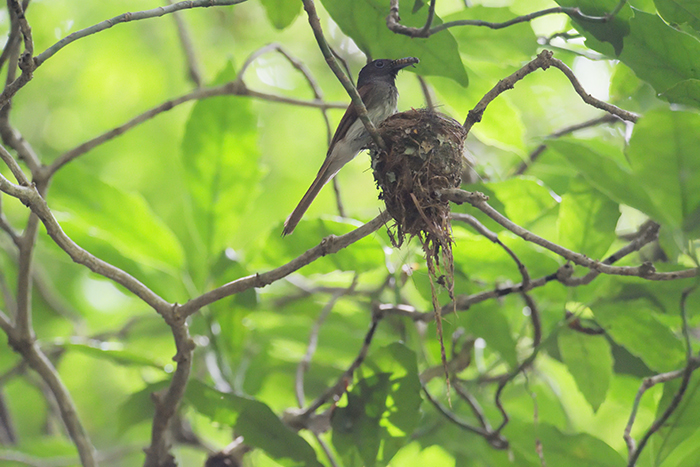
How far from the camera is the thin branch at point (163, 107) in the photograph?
2197 mm

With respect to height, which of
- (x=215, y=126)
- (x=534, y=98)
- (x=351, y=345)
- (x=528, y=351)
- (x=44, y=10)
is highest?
(x=44, y=10)

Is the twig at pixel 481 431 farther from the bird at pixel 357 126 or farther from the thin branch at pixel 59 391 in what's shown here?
the thin branch at pixel 59 391

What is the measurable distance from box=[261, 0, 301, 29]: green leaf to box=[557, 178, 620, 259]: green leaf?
1114mm

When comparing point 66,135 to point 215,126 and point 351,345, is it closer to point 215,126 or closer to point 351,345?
point 215,126

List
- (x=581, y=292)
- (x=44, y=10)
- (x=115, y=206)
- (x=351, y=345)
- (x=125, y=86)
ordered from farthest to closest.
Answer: (x=125, y=86)
(x=44, y=10)
(x=351, y=345)
(x=115, y=206)
(x=581, y=292)

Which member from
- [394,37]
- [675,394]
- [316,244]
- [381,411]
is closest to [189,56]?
[316,244]

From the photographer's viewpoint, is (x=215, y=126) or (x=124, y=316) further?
(x=124, y=316)

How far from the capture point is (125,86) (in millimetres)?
4977

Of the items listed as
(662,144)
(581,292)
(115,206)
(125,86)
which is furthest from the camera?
(125,86)

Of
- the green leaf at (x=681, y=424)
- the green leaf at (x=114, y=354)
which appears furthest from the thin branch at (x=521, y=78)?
the green leaf at (x=114, y=354)

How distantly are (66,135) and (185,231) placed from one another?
2127mm

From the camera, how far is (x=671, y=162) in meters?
1.47

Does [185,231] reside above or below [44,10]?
below

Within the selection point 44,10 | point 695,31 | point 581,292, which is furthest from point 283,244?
point 44,10
